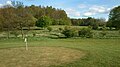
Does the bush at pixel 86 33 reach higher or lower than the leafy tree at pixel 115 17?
lower

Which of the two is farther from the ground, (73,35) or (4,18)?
(4,18)

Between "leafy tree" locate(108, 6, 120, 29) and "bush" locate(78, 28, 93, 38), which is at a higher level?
"leafy tree" locate(108, 6, 120, 29)

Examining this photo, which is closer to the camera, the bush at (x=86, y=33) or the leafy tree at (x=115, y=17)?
the bush at (x=86, y=33)

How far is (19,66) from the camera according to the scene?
11344 millimetres

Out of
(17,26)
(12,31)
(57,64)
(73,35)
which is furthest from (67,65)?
(12,31)

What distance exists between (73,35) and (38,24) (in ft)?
113

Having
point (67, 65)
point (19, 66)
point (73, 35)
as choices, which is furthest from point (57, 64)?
point (73, 35)

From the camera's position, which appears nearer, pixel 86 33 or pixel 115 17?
pixel 86 33

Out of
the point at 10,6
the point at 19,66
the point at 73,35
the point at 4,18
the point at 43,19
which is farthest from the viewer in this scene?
the point at 43,19

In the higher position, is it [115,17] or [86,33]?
[115,17]

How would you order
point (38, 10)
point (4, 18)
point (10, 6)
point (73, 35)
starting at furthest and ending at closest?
point (38, 10)
point (10, 6)
point (4, 18)
point (73, 35)

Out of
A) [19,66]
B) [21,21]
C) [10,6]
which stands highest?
[10,6]

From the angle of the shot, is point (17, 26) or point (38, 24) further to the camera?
point (38, 24)

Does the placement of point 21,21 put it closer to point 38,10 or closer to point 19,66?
point 19,66
